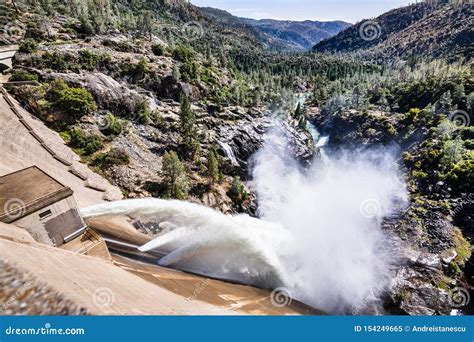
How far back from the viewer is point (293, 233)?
159 ft

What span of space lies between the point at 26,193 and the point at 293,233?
125ft

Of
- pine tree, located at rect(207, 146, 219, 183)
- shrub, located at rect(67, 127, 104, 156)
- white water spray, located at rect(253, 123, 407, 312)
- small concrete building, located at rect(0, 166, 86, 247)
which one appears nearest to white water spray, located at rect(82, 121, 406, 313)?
white water spray, located at rect(253, 123, 407, 312)

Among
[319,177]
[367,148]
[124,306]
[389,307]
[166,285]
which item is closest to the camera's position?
[124,306]

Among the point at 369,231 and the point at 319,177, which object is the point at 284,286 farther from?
the point at 319,177

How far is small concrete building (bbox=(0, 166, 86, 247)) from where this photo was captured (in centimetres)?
1886

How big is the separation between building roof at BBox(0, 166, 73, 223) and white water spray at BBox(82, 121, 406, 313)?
295 inches

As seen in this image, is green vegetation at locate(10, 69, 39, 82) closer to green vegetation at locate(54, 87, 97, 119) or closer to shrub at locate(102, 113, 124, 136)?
green vegetation at locate(54, 87, 97, 119)

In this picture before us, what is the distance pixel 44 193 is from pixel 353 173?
86282 millimetres

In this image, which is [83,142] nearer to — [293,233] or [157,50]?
[293,233]

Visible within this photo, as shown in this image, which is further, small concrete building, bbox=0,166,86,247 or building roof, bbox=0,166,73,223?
small concrete building, bbox=0,166,86,247

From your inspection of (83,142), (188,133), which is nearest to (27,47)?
(83,142)

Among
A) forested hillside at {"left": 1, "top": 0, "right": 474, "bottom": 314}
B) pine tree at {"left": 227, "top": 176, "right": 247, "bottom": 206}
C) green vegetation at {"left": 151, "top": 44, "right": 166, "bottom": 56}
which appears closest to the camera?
forested hillside at {"left": 1, "top": 0, "right": 474, "bottom": 314}

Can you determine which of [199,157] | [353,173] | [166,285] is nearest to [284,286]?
[166,285]

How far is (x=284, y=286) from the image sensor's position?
2884cm
